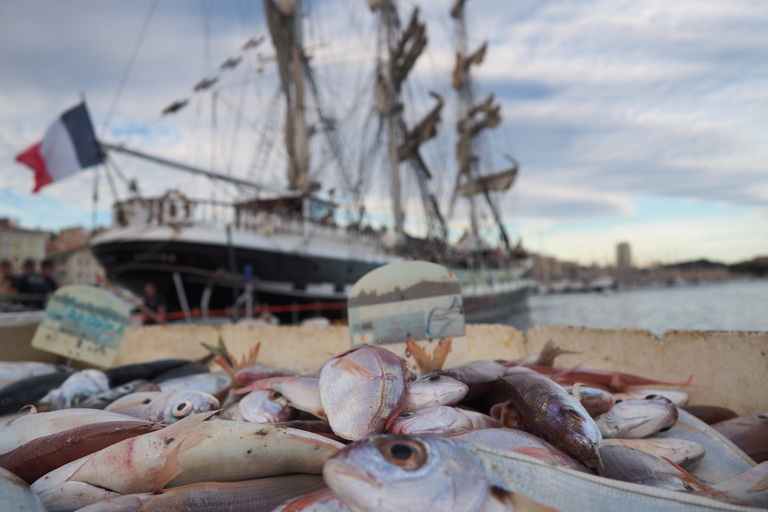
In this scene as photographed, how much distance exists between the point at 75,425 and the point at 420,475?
5.61ft

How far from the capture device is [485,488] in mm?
960

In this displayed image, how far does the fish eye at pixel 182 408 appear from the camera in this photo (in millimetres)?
2110

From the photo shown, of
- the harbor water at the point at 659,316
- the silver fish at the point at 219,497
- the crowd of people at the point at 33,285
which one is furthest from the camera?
the harbor water at the point at 659,316

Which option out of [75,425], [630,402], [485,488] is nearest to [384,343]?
[630,402]

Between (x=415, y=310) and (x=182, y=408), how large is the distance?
152 centimetres

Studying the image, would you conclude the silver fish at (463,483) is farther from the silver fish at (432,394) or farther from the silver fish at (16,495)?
the silver fish at (16,495)

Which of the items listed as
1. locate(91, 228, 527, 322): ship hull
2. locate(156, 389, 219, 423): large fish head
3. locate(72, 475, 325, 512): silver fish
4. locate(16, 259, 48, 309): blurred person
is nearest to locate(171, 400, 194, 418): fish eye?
locate(156, 389, 219, 423): large fish head

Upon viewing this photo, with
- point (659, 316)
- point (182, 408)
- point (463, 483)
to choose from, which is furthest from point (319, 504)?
point (659, 316)

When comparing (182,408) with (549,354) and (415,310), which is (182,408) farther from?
(549,354)

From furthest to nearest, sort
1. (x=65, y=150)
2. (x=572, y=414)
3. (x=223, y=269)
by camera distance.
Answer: (x=223, y=269), (x=65, y=150), (x=572, y=414)

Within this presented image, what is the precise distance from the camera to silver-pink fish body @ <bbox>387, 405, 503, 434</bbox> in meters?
1.57

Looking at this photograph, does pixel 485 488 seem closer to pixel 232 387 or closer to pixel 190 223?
pixel 232 387

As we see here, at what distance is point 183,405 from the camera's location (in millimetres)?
2160

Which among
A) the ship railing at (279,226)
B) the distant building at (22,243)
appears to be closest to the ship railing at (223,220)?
the ship railing at (279,226)
